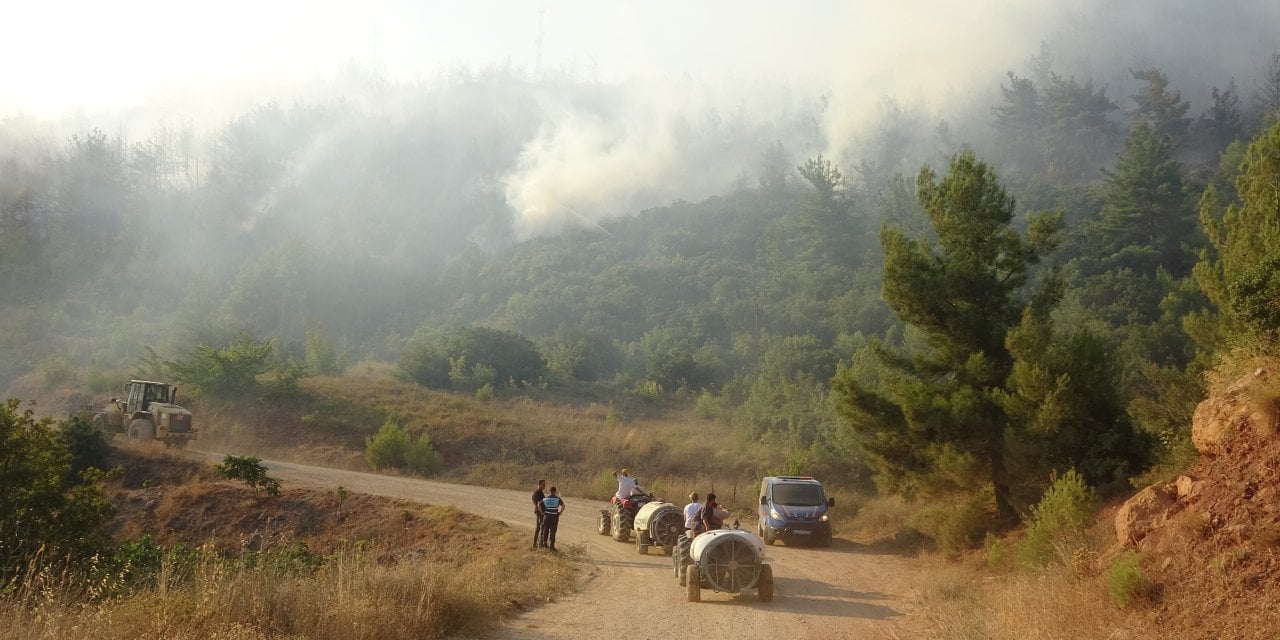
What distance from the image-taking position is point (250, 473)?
28.4 metres

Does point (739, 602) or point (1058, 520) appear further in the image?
point (1058, 520)

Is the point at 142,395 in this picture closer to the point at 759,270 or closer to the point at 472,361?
the point at 472,361

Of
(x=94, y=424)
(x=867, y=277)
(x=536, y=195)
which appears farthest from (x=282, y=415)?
(x=536, y=195)

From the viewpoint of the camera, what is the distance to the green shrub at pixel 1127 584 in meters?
10.2

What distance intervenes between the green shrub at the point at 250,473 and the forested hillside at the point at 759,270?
1854 centimetres

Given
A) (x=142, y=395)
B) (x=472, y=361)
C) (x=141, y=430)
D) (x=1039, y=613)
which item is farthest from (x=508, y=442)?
(x=1039, y=613)

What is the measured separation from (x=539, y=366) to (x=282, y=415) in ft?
74.1

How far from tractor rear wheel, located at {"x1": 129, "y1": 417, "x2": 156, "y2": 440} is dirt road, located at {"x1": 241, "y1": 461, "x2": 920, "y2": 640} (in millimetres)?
19093

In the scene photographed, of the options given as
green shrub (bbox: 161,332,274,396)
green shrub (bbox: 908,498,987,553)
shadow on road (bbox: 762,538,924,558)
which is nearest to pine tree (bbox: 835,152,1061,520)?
green shrub (bbox: 908,498,987,553)

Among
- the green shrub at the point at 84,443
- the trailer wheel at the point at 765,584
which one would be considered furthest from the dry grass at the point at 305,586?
the green shrub at the point at 84,443

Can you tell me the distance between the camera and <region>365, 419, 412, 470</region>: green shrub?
130 ft

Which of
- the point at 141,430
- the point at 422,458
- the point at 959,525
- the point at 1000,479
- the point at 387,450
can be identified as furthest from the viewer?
the point at 422,458

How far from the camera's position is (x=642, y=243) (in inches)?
4235

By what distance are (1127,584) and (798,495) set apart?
1581cm
